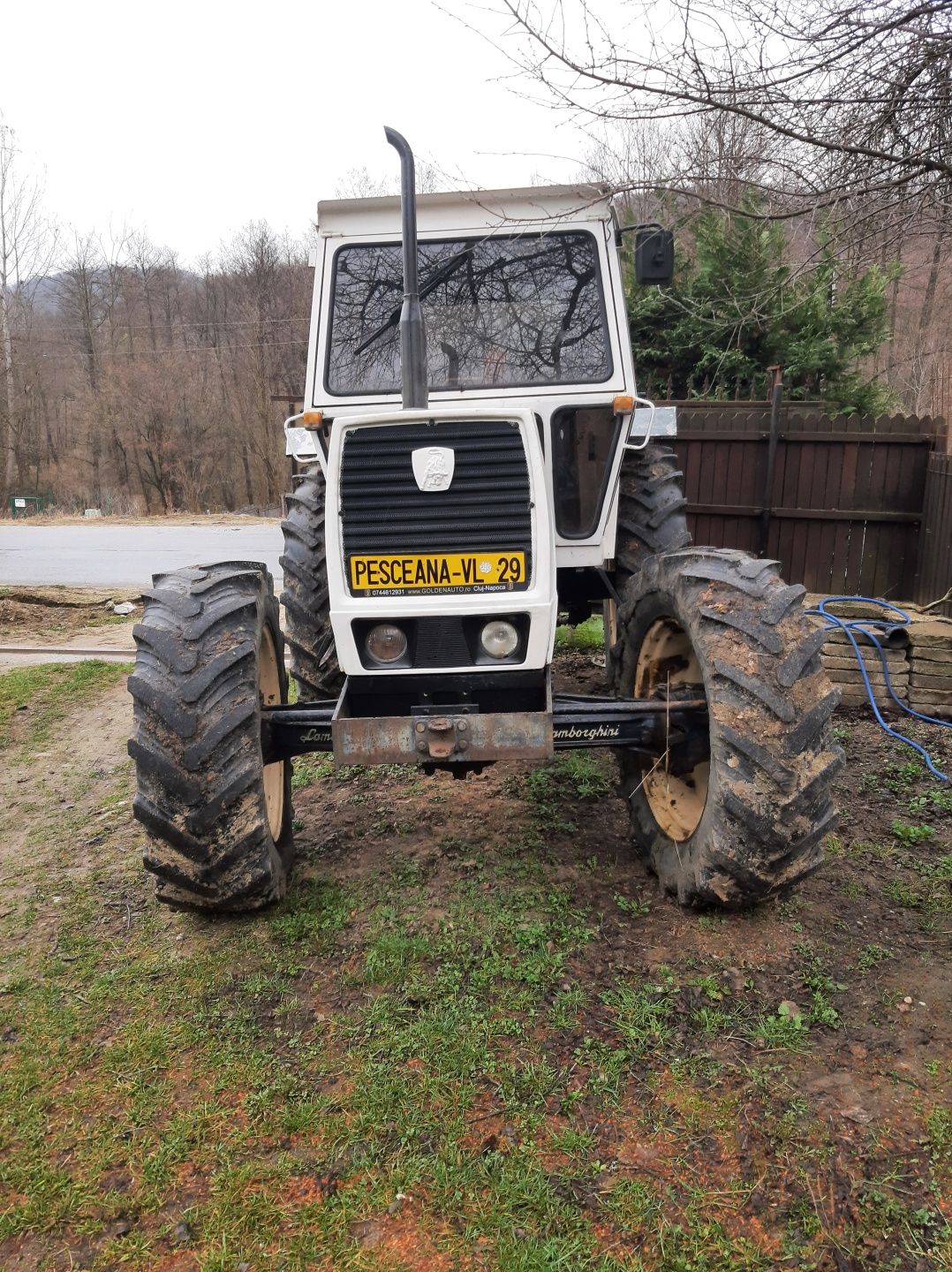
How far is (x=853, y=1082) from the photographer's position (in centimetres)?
244

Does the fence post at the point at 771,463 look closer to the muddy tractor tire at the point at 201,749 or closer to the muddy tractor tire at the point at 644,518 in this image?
the muddy tractor tire at the point at 644,518

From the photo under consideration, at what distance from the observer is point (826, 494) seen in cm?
823

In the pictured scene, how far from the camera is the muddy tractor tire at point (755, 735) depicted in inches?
111

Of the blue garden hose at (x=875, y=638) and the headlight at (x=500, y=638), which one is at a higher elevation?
the headlight at (x=500, y=638)

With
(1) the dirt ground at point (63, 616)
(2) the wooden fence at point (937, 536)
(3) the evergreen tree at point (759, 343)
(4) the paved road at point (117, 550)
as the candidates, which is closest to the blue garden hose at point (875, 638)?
(2) the wooden fence at point (937, 536)

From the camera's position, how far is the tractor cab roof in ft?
13.0

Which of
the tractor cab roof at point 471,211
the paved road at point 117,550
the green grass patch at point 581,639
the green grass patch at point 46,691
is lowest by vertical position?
the paved road at point 117,550

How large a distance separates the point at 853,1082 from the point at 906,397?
74.7ft

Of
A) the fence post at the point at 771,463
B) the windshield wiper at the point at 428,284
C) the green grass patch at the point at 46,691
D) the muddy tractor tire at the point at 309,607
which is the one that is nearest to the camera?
the windshield wiper at the point at 428,284

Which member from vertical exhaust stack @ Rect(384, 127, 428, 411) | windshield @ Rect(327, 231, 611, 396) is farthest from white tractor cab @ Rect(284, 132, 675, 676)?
vertical exhaust stack @ Rect(384, 127, 428, 411)

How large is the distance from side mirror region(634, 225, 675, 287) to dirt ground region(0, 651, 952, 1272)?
249 cm

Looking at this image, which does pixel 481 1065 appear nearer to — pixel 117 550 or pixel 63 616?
pixel 63 616

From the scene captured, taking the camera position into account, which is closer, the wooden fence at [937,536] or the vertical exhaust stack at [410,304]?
the vertical exhaust stack at [410,304]

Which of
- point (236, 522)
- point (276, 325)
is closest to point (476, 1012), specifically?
point (236, 522)
